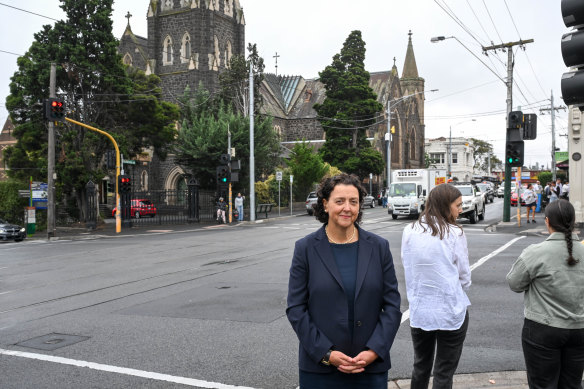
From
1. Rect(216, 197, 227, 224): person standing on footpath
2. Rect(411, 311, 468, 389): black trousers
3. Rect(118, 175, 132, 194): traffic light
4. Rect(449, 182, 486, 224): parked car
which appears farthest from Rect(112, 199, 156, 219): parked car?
Rect(411, 311, 468, 389): black trousers

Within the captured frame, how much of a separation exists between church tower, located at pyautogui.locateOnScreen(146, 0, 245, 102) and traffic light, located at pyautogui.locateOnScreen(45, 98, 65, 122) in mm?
29685

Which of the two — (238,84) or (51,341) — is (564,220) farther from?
(238,84)

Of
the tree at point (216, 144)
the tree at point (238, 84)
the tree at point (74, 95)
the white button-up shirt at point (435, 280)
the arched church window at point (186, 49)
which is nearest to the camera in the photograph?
the white button-up shirt at point (435, 280)

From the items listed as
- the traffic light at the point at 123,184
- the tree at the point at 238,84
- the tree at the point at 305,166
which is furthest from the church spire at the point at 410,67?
the traffic light at the point at 123,184

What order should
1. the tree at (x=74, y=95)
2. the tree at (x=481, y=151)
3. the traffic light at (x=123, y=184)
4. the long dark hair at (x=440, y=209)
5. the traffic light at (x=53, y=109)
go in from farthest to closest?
1. the tree at (x=481, y=151)
2. the tree at (x=74, y=95)
3. the traffic light at (x=123, y=184)
4. the traffic light at (x=53, y=109)
5. the long dark hair at (x=440, y=209)

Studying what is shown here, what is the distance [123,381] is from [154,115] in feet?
103

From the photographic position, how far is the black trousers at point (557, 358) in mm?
3588

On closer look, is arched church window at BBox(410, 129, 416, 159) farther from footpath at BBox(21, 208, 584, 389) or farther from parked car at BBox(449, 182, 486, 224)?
parked car at BBox(449, 182, 486, 224)

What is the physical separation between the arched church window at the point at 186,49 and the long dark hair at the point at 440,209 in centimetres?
5289

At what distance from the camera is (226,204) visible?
3453 cm

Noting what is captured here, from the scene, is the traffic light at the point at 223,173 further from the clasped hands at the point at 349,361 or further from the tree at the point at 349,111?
the clasped hands at the point at 349,361

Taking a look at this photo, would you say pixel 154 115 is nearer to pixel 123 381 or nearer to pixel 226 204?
pixel 226 204

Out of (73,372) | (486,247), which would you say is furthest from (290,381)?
(486,247)

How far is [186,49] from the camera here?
54.5 metres
